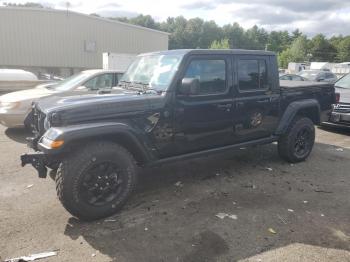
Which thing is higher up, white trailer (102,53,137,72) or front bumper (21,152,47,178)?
white trailer (102,53,137,72)

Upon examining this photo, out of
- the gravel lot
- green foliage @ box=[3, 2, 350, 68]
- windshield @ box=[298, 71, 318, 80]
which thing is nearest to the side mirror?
the gravel lot

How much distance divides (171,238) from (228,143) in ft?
6.65

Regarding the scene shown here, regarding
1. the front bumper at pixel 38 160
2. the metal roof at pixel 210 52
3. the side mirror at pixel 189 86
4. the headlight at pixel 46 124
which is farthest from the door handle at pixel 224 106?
the front bumper at pixel 38 160

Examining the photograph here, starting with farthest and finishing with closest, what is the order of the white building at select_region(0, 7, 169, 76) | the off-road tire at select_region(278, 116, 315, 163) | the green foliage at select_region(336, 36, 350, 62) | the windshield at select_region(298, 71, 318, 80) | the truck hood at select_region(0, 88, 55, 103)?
the green foliage at select_region(336, 36, 350, 62) < the white building at select_region(0, 7, 169, 76) < the windshield at select_region(298, 71, 318, 80) < the truck hood at select_region(0, 88, 55, 103) < the off-road tire at select_region(278, 116, 315, 163)

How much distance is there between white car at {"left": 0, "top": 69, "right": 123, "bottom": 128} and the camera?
7.20 meters

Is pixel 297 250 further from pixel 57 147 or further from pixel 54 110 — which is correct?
pixel 54 110

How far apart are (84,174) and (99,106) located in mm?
784

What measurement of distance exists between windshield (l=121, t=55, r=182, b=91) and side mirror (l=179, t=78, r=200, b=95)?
226mm

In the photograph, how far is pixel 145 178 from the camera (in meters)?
5.32

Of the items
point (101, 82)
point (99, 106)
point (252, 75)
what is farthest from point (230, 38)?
point (99, 106)

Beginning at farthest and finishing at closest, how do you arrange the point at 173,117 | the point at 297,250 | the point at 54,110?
the point at 173,117
the point at 54,110
the point at 297,250

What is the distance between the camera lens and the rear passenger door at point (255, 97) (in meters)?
5.09

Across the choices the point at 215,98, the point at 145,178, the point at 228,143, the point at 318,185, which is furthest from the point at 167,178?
the point at 318,185

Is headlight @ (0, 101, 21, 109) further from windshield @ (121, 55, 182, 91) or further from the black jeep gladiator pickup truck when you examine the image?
windshield @ (121, 55, 182, 91)
